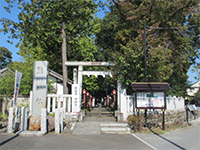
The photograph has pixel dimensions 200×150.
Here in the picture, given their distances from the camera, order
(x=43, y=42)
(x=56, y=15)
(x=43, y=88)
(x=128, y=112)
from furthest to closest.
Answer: (x=43, y=42)
(x=56, y=15)
(x=128, y=112)
(x=43, y=88)

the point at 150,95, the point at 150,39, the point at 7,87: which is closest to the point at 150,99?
the point at 150,95

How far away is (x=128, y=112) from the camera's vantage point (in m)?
11.5

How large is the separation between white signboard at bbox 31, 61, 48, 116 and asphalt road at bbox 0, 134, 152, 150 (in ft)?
7.51

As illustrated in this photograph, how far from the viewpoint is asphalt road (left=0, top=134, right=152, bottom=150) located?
262 inches

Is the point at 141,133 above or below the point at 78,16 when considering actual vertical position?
below

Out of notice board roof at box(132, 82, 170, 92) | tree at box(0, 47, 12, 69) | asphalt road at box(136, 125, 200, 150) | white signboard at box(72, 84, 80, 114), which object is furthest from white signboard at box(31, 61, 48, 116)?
tree at box(0, 47, 12, 69)

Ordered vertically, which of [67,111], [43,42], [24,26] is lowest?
[67,111]

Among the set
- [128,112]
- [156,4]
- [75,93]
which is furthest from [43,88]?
[156,4]

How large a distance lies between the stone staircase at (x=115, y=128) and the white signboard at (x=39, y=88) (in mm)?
3596

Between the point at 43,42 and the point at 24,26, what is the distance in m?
2.01

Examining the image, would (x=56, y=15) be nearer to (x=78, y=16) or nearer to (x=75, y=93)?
(x=78, y=16)

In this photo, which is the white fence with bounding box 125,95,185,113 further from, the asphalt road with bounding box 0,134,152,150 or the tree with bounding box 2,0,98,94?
the tree with bounding box 2,0,98,94

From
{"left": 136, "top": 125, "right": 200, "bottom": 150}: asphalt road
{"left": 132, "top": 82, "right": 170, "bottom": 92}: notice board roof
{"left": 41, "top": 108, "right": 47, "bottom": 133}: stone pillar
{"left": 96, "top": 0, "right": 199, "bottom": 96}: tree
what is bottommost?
{"left": 136, "top": 125, "right": 200, "bottom": 150}: asphalt road

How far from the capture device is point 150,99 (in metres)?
10.1
